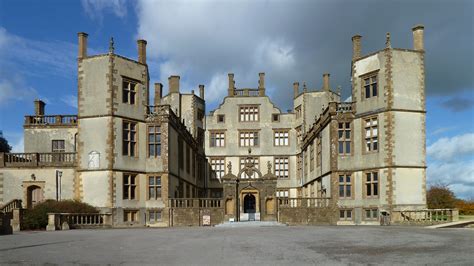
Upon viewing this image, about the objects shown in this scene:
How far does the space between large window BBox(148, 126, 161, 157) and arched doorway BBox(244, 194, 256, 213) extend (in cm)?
2064

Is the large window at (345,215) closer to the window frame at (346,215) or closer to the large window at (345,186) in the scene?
the window frame at (346,215)

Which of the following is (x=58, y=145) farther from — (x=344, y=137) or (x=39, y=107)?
(x=344, y=137)

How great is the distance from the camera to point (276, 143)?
5644cm

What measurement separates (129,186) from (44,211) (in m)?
7.20

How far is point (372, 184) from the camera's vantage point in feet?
115

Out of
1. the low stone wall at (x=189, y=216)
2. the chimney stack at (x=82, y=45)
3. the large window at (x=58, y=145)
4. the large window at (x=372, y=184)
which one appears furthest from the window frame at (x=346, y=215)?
the large window at (x=58, y=145)

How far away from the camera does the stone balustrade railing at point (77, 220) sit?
28.8m

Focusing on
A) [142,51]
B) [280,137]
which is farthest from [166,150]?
[280,137]

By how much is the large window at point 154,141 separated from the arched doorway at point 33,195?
8.35 m

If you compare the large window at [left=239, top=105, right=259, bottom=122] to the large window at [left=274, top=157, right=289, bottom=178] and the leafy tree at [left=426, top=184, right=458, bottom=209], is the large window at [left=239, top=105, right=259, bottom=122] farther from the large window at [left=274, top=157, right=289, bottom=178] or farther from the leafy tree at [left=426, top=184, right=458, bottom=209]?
the leafy tree at [left=426, top=184, right=458, bottom=209]

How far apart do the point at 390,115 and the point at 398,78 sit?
261 centimetres

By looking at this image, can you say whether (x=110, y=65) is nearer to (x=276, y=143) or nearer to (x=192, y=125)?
(x=192, y=125)

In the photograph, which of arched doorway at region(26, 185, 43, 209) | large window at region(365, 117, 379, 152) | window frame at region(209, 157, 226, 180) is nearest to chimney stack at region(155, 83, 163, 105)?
window frame at region(209, 157, 226, 180)

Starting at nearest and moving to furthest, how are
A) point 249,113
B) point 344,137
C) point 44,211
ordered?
1. point 44,211
2. point 344,137
3. point 249,113
